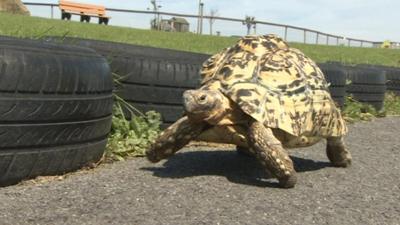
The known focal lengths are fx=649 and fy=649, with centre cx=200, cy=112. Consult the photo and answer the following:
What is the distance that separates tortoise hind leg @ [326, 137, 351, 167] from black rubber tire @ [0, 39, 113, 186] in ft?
6.63

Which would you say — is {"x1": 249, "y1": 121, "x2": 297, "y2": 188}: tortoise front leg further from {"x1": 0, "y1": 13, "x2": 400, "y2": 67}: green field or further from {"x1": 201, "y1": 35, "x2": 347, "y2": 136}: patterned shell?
{"x1": 0, "y1": 13, "x2": 400, "y2": 67}: green field

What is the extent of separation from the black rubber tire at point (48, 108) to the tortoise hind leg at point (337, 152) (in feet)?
6.63

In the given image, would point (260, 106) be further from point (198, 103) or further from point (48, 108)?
point (48, 108)

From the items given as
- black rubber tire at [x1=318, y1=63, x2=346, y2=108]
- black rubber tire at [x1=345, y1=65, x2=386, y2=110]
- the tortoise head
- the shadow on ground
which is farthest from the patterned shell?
black rubber tire at [x1=345, y1=65, x2=386, y2=110]

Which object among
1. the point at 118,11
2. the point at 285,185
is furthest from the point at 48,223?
the point at 118,11

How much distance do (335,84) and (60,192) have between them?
5641 millimetres

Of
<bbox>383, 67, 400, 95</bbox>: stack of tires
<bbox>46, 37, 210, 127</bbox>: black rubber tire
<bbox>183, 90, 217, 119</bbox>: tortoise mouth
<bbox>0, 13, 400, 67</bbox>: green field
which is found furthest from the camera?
<bbox>0, 13, 400, 67</bbox>: green field

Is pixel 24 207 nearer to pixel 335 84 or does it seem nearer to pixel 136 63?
pixel 136 63

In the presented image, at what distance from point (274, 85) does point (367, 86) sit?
6051 millimetres

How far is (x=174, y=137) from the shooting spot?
4988 mm

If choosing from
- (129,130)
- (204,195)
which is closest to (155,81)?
(129,130)

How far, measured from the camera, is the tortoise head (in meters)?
4.57

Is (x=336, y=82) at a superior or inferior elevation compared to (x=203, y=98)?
inferior

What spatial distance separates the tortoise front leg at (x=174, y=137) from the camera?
490 cm
